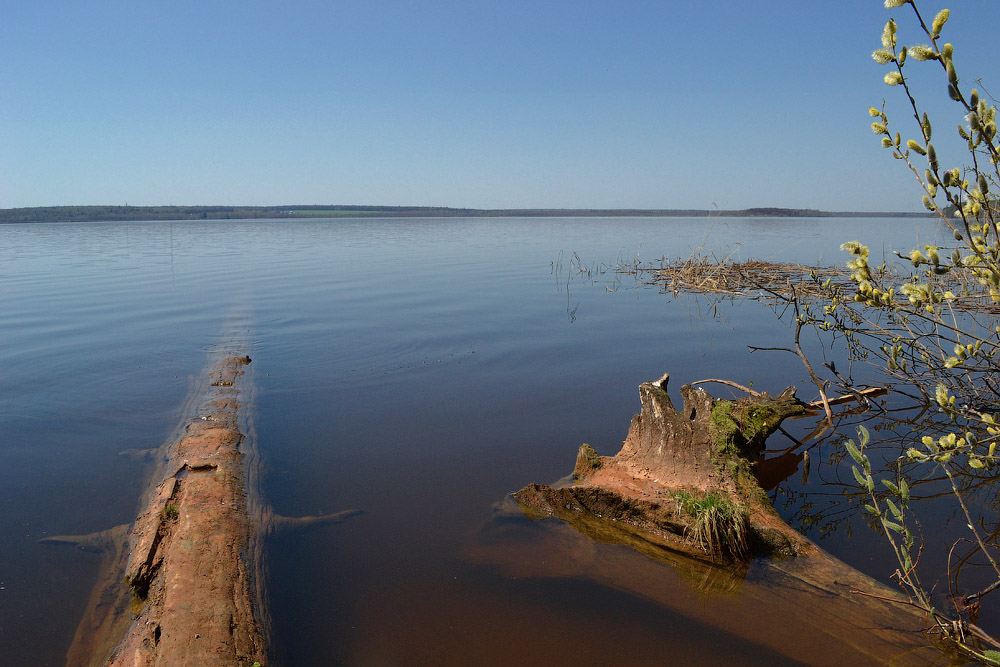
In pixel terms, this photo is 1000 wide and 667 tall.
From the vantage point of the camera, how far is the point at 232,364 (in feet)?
32.6

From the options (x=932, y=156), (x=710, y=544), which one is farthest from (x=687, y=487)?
(x=932, y=156)

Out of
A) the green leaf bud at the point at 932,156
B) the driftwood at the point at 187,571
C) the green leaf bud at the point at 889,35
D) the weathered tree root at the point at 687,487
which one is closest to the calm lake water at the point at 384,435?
the driftwood at the point at 187,571

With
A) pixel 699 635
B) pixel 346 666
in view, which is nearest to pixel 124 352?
pixel 346 666

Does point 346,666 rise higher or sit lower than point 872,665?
lower

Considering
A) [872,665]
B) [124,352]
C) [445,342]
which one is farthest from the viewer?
[445,342]

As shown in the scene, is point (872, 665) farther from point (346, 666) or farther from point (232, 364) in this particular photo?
point (232, 364)

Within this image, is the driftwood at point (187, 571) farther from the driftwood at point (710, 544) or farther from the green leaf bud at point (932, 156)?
the green leaf bud at point (932, 156)

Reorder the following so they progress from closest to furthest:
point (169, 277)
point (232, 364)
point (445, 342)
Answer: point (232, 364) → point (445, 342) → point (169, 277)

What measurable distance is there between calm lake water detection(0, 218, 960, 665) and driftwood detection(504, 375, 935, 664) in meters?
0.27

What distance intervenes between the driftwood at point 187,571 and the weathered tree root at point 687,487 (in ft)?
7.41

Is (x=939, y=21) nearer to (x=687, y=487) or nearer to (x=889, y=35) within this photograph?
(x=889, y=35)

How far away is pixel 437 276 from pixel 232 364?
43.7 ft

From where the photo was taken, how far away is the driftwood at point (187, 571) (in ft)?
11.4

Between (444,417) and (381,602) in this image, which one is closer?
(381,602)
